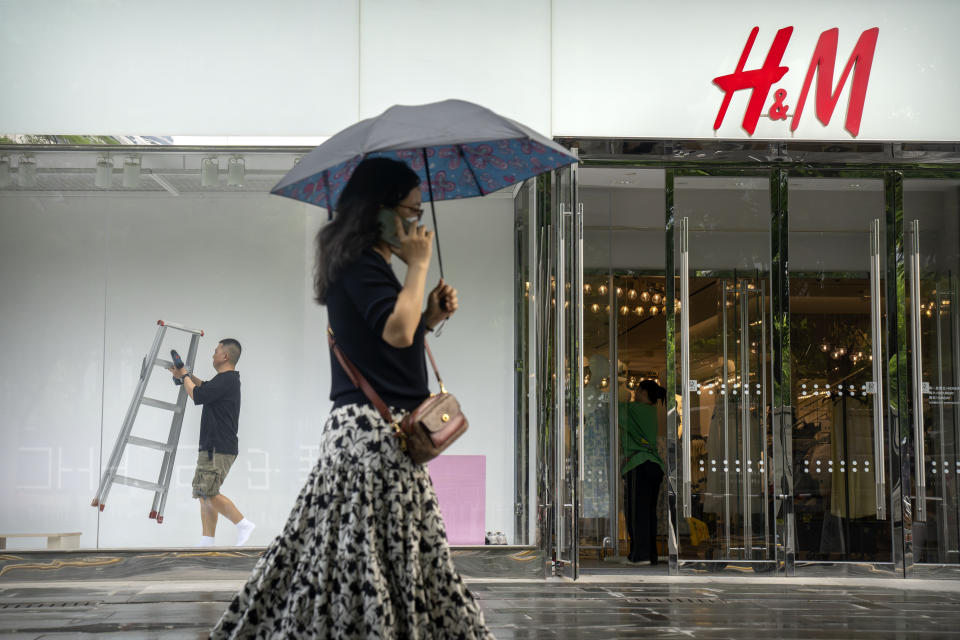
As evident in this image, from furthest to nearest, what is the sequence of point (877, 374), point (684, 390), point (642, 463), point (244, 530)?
point (642, 463)
point (877, 374)
point (684, 390)
point (244, 530)

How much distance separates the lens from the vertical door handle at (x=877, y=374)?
23.5 ft

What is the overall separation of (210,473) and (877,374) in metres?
4.76

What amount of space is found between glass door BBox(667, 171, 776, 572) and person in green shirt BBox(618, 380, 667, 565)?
0.69 metres

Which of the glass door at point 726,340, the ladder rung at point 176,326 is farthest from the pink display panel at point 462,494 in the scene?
the ladder rung at point 176,326

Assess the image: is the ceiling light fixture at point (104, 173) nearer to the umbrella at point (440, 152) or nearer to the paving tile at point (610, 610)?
the paving tile at point (610, 610)

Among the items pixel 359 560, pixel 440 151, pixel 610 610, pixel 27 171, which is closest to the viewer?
pixel 359 560

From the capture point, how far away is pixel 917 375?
7.27 meters

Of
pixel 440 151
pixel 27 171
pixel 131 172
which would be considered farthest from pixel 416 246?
pixel 27 171

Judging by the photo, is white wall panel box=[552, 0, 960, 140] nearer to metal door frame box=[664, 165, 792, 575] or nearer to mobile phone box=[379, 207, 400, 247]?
metal door frame box=[664, 165, 792, 575]

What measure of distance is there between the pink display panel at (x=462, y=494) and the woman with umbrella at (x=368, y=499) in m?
3.99

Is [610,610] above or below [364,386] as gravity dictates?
below

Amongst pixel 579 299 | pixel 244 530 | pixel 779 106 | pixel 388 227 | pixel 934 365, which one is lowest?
pixel 244 530

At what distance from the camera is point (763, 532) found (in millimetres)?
7230

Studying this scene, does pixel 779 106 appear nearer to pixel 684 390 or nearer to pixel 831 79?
pixel 831 79
